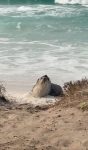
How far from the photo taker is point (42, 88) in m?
11.4

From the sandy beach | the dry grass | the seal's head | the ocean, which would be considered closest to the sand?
the sandy beach

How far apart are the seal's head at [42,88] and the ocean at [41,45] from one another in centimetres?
153

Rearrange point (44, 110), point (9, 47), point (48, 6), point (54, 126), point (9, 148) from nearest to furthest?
point (9, 148) < point (54, 126) < point (44, 110) < point (9, 47) < point (48, 6)

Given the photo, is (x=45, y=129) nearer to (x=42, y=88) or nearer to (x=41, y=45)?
(x=42, y=88)

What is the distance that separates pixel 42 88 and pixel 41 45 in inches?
379

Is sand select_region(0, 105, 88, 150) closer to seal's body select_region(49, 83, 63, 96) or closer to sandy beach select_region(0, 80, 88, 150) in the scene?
sandy beach select_region(0, 80, 88, 150)

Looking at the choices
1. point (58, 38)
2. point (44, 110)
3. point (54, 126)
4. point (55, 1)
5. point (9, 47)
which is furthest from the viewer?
point (55, 1)

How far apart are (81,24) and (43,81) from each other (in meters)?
17.7

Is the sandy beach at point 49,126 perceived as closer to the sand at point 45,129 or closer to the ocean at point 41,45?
the sand at point 45,129

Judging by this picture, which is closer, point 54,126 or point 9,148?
point 9,148

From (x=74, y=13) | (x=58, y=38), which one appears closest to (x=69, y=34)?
(x=58, y=38)

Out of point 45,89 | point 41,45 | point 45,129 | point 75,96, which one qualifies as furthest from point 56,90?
point 41,45

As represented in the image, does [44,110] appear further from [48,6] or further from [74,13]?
[48,6]

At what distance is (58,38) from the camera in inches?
918
